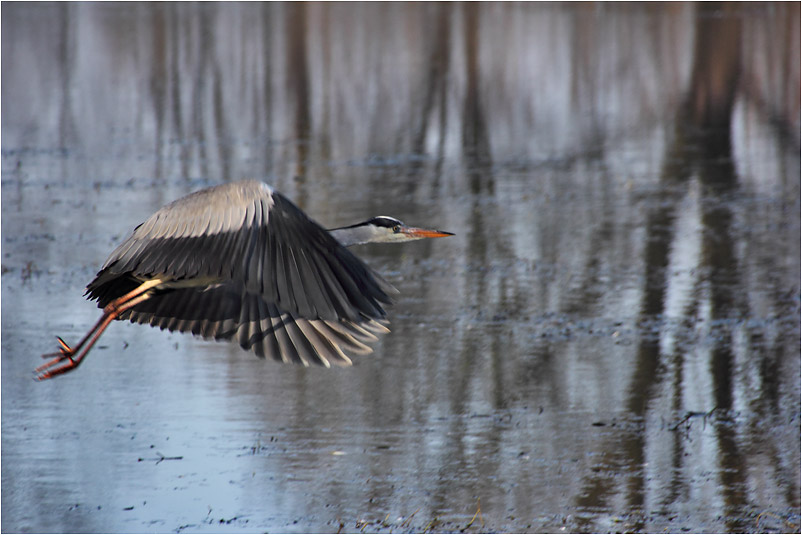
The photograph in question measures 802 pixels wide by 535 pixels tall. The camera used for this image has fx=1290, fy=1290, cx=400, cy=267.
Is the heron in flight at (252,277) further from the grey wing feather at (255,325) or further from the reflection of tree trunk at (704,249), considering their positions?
the reflection of tree trunk at (704,249)

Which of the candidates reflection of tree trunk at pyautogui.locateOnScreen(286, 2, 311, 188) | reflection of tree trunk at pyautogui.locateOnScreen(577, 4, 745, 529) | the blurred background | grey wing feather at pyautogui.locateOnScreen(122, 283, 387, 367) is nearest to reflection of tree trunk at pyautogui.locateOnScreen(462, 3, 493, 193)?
the blurred background

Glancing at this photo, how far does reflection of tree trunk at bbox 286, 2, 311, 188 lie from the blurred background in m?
0.14

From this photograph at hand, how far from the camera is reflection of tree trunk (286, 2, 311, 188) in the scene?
722 inches

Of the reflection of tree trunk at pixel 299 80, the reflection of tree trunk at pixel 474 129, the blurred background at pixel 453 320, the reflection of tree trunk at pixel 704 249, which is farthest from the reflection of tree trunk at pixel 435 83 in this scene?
the reflection of tree trunk at pixel 704 249

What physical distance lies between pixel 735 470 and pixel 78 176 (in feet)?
35.8

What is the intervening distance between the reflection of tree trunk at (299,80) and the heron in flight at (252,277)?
10714mm

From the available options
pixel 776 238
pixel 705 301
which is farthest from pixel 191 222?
pixel 776 238

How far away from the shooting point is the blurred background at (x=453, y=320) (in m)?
6.84

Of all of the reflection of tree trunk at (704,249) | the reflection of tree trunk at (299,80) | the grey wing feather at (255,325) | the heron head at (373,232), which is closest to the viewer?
the grey wing feather at (255,325)

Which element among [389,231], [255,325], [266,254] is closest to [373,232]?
[389,231]

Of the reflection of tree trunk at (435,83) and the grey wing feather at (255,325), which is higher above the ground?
the reflection of tree trunk at (435,83)

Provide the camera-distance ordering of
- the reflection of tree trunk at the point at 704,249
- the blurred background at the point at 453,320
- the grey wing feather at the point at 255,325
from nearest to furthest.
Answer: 1. the grey wing feather at the point at 255,325
2. the blurred background at the point at 453,320
3. the reflection of tree trunk at the point at 704,249

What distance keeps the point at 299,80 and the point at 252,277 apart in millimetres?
21256

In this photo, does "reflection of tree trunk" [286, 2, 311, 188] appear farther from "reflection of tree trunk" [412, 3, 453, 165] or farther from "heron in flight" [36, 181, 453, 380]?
"heron in flight" [36, 181, 453, 380]
